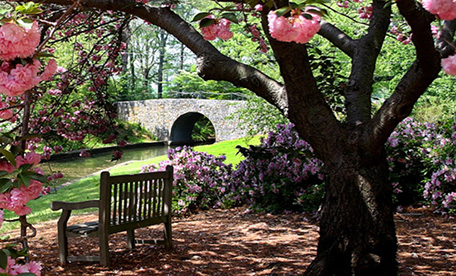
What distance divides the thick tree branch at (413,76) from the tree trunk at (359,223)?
0.20 metres

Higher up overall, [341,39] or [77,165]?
[341,39]

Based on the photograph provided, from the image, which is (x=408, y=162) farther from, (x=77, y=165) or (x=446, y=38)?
(x=77, y=165)

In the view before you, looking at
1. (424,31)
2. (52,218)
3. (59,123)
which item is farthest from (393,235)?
(52,218)

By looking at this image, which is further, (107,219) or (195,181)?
(195,181)

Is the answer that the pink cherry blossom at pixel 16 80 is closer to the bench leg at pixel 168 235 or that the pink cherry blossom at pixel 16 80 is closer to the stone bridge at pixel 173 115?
the bench leg at pixel 168 235

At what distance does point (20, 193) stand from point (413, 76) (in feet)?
7.20

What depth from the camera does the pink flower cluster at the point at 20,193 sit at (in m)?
1.52

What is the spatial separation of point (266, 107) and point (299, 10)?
8.74 meters

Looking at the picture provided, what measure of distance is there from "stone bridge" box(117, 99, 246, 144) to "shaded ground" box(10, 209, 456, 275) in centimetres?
2023

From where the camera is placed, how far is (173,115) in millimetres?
28000

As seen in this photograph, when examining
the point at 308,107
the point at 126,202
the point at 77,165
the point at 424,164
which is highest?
the point at 308,107

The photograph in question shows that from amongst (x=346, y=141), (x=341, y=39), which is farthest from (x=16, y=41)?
(x=341, y=39)

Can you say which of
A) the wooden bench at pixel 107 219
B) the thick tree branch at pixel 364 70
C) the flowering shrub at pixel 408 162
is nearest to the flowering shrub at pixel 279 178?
the flowering shrub at pixel 408 162

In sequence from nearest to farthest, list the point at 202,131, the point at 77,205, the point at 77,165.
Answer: the point at 77,205 → the point at 77,165 → the point at 202,131
